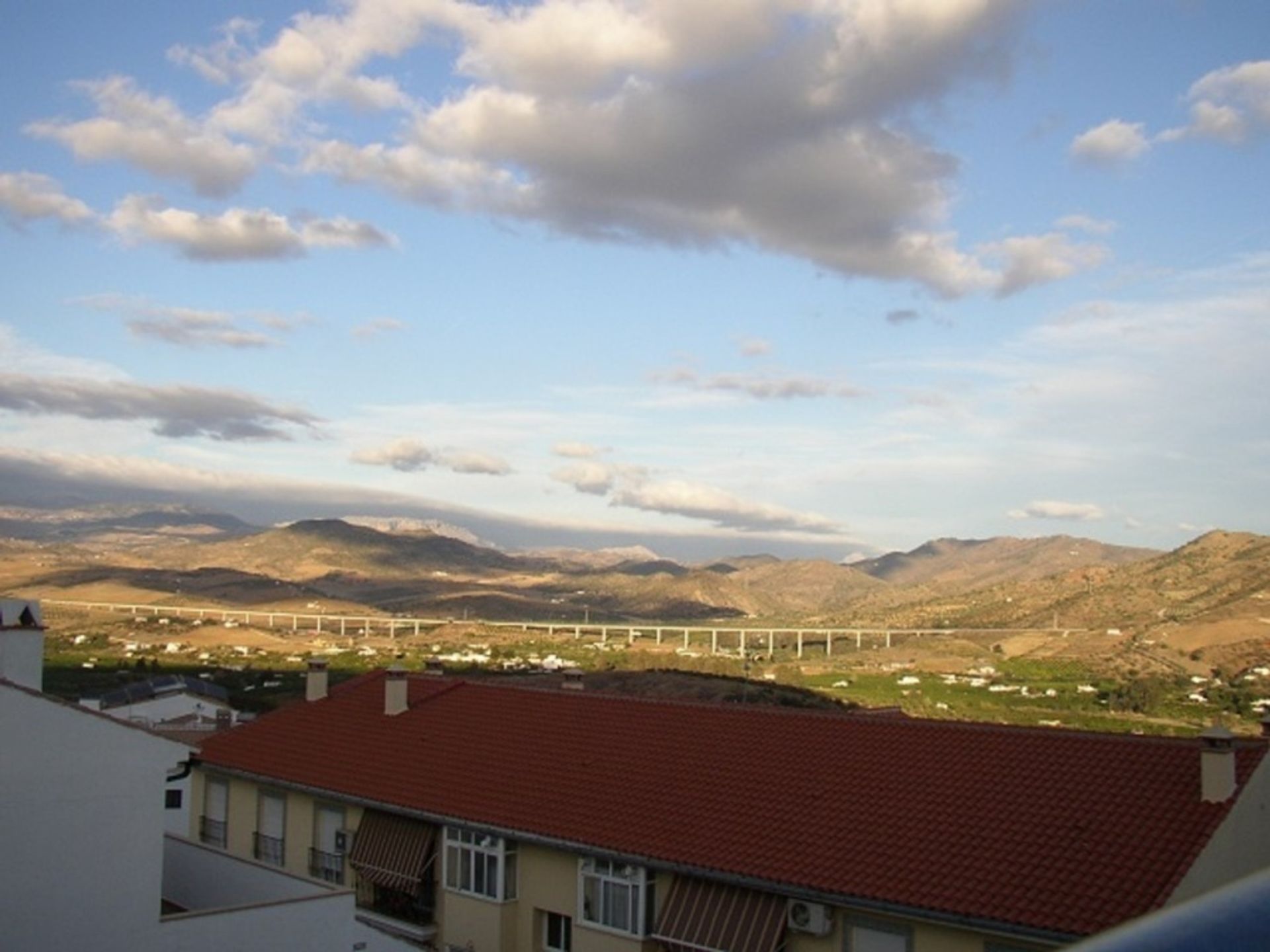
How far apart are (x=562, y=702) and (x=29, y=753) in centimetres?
1232

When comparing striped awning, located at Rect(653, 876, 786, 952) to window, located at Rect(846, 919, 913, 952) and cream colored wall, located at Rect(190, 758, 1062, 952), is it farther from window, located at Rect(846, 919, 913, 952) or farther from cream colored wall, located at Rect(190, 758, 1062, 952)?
window, located at Rect(846, 919, 913, 952)

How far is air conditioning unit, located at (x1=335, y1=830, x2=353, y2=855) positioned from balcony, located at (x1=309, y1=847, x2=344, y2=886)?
86 mm

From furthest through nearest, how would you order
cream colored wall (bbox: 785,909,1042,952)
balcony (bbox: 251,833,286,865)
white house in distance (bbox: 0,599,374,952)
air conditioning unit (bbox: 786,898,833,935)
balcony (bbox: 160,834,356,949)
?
balcony (bbox: 251,833,286,865) → air conditioning unit (bbox: 786,898,833,935) → cream colored wall (bbox: 785,909,1042,952) → balcony (bbox: 160,834,356,949) → white house in distance (bbox: 0,599,374,952)

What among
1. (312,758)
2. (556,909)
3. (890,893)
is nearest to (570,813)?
(556,909)

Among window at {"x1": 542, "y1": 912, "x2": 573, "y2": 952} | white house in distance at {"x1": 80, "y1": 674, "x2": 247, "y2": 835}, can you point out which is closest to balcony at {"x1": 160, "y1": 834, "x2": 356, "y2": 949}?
window at {"x1": 542, "y1": 912, "x2": 573, "y2": 952}

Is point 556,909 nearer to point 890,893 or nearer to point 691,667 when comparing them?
point 890,893

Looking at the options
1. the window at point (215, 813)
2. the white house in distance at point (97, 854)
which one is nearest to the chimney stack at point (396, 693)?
the window at point (215, 813)

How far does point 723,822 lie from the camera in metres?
18.6

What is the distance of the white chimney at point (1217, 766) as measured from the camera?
51.4 ft

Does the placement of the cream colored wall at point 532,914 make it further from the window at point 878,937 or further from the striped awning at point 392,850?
the striped awning at point 392,850

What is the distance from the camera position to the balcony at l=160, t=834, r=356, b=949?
1468 cm

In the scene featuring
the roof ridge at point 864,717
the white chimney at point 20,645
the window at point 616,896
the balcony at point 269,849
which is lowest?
the balcony at point 269,849

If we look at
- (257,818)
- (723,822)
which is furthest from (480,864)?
(257,818)

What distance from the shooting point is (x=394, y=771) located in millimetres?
23500
